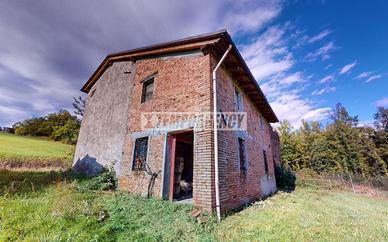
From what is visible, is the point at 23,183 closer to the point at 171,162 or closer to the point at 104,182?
the point at 104,182

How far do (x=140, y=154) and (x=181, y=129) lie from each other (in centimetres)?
241

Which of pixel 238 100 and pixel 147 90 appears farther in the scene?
pixel 147 90

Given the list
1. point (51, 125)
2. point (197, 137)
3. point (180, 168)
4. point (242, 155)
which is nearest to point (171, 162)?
point (180, 168)

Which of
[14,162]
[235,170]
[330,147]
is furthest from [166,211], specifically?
[330,147]

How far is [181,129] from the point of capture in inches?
239

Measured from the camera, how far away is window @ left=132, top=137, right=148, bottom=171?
715cm

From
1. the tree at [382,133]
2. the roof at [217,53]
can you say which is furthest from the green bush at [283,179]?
the tree at [382,133]

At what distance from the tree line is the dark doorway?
2390 cm

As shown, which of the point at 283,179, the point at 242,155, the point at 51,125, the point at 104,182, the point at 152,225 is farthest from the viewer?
the point at 51,125

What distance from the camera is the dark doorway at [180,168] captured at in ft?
21.2

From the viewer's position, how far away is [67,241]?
319cm

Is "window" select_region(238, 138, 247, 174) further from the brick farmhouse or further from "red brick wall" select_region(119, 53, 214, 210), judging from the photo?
"red brick wall" select_region(119, 53, 214, 210)

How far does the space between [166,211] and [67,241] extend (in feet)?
7.27

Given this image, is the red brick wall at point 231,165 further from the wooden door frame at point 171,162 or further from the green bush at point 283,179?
the green bush at point 283,179
